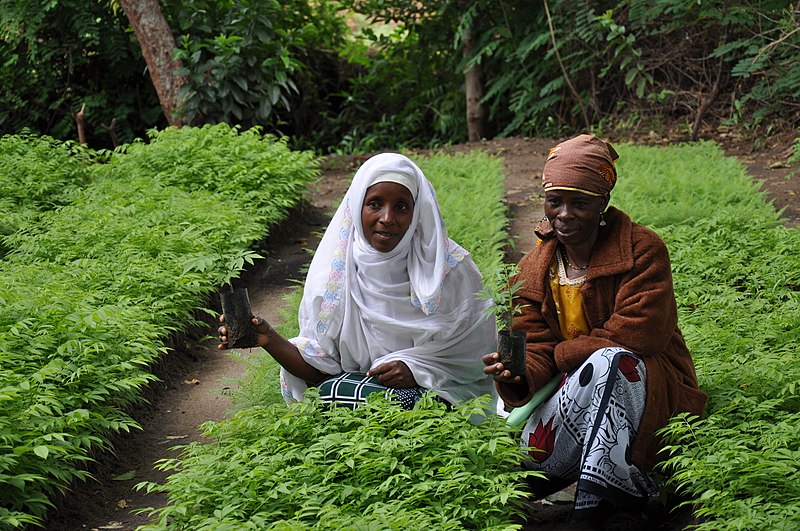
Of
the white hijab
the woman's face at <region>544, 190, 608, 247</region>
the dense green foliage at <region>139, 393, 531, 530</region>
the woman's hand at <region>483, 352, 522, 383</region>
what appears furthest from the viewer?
the white hijab

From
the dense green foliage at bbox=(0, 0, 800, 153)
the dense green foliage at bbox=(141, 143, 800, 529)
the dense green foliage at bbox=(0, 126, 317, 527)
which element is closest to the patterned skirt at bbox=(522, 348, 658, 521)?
the dense green foliage at bbox=(141, 143, 800, 529)

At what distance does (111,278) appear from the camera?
255 inches

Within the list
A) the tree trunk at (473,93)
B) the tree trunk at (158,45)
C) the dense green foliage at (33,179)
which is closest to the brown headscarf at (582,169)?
the dense green foliage at (33,179)

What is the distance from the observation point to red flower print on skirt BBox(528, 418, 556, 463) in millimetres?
3955

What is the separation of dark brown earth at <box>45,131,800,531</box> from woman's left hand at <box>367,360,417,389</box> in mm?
760

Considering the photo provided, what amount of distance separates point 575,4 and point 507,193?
4616mm

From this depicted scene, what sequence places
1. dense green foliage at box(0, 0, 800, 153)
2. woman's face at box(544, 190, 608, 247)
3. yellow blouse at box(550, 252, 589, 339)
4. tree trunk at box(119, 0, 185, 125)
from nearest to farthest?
woman's face at box(544, 190, 608, 247), yellow blouse at box(550, 252, 589, 339), tree trunk at box(119, 0, 185, 125), dense green foliage at box(0, 0, 800, 153)

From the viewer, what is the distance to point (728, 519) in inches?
129

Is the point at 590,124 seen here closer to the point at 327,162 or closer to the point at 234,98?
the point at 327,162

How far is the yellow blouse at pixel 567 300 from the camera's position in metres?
4.09

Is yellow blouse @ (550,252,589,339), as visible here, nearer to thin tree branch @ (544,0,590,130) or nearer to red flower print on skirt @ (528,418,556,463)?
red flower print on skirt @ (528,418,556,463)

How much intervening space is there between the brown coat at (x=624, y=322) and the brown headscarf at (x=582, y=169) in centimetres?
19

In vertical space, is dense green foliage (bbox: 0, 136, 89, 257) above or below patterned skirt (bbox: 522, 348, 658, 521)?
above

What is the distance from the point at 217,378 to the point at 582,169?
10.2ft
